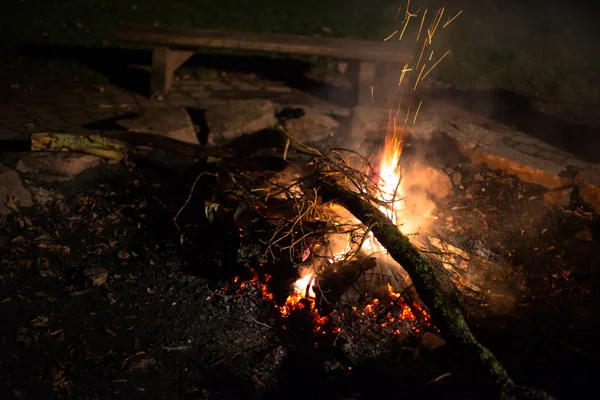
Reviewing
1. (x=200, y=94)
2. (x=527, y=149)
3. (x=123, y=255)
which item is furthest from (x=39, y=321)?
(x=527, y=149)

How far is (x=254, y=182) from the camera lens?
14.7ft

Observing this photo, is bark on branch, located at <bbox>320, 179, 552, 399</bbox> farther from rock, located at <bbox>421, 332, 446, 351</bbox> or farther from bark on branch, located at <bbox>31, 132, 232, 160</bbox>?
bark on branch, located at <bbox>31, 132, 232, 160</bbox>

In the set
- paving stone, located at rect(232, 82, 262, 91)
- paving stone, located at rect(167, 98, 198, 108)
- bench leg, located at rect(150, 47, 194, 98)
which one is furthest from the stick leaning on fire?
paving stone, located at rect(232, 82, 262, 91)

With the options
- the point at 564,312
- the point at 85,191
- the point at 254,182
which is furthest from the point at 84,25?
the point at 564,312

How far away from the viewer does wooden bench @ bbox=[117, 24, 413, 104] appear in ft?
20.6

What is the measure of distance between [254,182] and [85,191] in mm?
1522

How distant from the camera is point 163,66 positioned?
650 centimetres

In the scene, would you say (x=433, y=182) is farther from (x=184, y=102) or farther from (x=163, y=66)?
(x=163, y=66)

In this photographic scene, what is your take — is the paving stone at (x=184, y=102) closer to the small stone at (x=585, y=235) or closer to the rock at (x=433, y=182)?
the rock at (x=433, y=182)

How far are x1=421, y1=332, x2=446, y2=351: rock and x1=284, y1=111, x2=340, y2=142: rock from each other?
314cm

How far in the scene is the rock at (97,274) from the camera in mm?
3617

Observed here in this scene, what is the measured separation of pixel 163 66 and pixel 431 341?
4.86 meters

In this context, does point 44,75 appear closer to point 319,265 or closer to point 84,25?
point 84,25

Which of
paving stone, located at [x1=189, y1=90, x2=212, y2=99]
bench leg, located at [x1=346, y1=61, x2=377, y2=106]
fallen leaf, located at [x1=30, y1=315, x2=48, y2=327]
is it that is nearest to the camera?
fallen leaf, located at [x1=30, y1=315, x2=48, y2=327]
